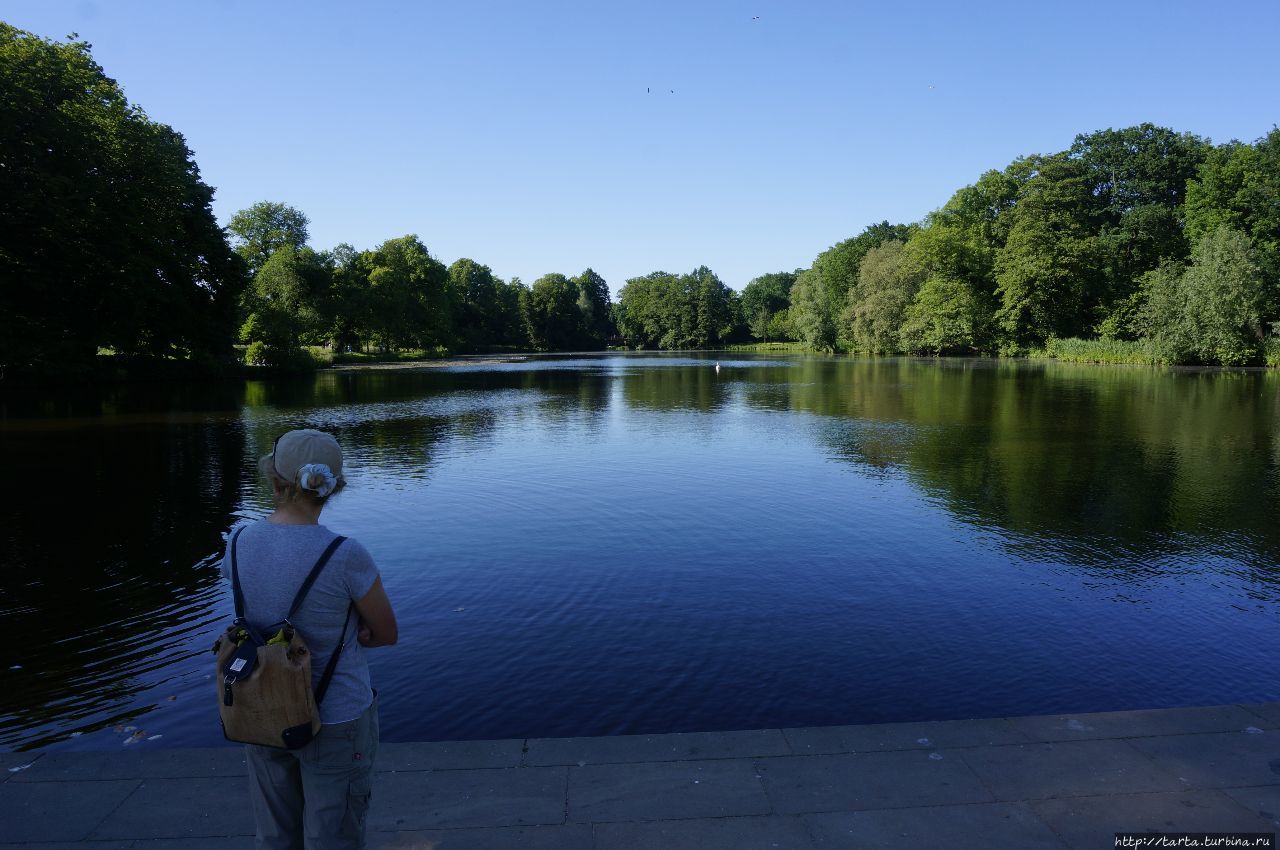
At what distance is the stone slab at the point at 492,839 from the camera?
3.71 m

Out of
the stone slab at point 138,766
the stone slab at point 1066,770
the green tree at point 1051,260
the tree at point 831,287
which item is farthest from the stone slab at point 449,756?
the tree at point 831,287

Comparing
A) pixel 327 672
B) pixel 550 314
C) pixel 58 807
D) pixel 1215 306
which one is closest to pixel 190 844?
pixel 58 807

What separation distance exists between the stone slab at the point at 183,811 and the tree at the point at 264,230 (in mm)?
89465

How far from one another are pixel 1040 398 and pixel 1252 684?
102 feet

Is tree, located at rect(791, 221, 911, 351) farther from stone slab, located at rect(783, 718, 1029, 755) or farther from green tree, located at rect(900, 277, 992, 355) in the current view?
stone slab, located at rect(783, 718, 1029, 755)

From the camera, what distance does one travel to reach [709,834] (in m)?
3.81

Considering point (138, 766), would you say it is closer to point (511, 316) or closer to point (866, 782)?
point (866, 782)

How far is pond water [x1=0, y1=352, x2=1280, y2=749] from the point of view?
22.7 feet

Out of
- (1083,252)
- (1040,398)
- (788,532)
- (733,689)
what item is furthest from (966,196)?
(733,689)

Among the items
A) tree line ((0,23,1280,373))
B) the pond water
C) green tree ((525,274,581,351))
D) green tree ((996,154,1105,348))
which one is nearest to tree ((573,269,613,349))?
green tree ((525,274,581,351))

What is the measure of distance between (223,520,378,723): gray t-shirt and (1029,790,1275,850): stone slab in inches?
133

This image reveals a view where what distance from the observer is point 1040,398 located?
116 feet

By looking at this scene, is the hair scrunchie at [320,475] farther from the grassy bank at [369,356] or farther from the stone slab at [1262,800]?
the grassy bank at [369,356]

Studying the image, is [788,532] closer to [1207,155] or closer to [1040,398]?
[1040,398]
